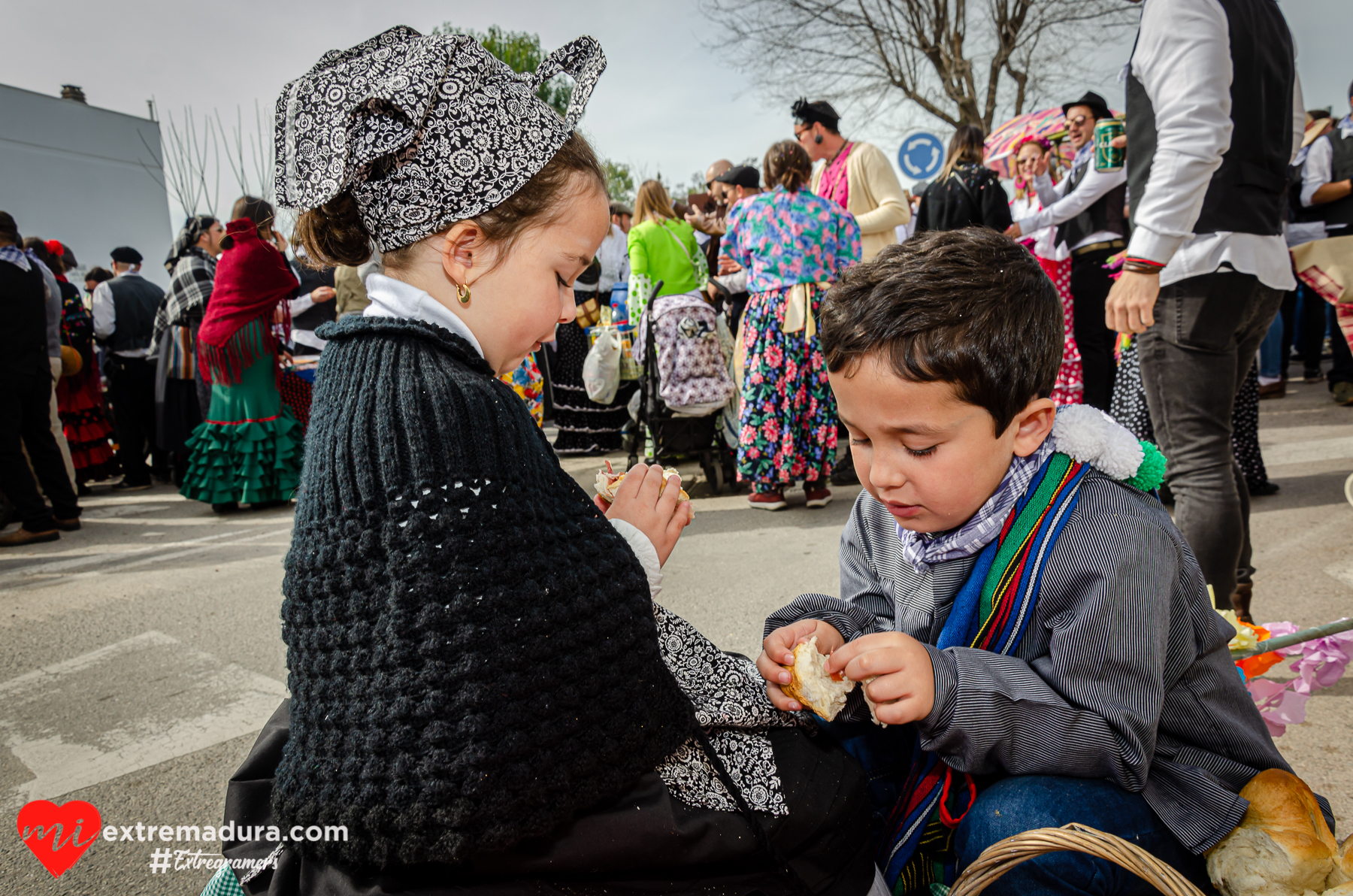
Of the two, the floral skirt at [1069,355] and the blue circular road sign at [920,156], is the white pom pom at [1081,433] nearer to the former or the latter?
the floral skirt at [1069,355]

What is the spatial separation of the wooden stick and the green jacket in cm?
419

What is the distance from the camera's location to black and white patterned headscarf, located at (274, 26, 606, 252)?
113cm

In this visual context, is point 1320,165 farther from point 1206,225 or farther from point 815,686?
point 815,686

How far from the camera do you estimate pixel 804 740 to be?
1.25 metres

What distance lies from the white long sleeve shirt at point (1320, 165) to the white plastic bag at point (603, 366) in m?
5.09

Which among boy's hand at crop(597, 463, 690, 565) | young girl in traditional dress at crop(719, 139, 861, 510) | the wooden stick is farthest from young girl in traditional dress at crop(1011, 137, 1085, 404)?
boy's hand at crop(597, 463, 690, 565)

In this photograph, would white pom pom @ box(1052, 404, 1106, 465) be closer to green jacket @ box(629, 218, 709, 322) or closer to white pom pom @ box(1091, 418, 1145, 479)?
white pom pom @ box(1091, 418, 1145, 479)

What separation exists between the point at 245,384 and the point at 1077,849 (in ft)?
19.1

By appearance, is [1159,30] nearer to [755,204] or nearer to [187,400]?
[755,204]

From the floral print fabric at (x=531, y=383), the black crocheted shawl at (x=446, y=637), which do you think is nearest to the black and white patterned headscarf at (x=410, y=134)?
the black crocheted shawl at (x=446, y=637)

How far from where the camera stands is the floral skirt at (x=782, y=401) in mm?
4535

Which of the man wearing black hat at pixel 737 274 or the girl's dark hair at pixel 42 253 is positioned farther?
the girl's dark hair at pixel 42 253

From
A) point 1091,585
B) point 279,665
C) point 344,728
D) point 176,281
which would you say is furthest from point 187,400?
A: point 1091,585

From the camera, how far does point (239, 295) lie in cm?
511
